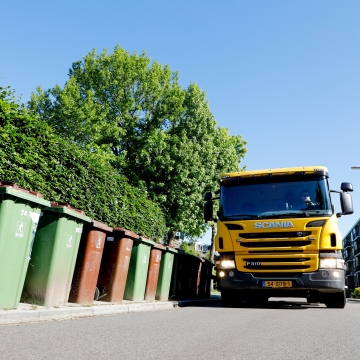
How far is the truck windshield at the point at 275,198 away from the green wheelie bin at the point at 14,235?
537 cm

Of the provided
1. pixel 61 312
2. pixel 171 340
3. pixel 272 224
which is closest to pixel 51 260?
pixel 61 312

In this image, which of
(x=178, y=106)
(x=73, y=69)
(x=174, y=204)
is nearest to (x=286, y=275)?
(x=174, y=204)

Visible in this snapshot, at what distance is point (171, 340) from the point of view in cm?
490

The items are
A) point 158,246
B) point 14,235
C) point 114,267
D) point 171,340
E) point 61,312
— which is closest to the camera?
point 171,340

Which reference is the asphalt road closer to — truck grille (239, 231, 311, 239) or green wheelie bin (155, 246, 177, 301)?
truck grille (239, 231, 311, 239)

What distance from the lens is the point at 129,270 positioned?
9953mm

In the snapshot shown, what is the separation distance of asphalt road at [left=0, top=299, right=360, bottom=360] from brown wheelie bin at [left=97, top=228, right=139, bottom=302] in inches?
83.5

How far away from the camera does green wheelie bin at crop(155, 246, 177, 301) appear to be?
11664 mm

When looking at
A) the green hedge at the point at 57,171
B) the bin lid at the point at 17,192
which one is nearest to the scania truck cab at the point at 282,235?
the green hedge at the point at 57,171

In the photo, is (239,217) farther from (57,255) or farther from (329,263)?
(57,255)

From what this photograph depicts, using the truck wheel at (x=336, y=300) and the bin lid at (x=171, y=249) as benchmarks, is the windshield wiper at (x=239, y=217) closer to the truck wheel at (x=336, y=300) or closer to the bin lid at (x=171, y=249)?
the bin lid at (x=171, y=249)

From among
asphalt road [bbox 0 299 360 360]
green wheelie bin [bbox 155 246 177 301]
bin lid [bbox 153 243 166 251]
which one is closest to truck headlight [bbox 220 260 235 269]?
bin lid [bbox 153 243 166 251]

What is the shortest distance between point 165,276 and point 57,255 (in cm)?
552

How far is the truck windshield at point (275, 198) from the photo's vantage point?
9.88 metres
